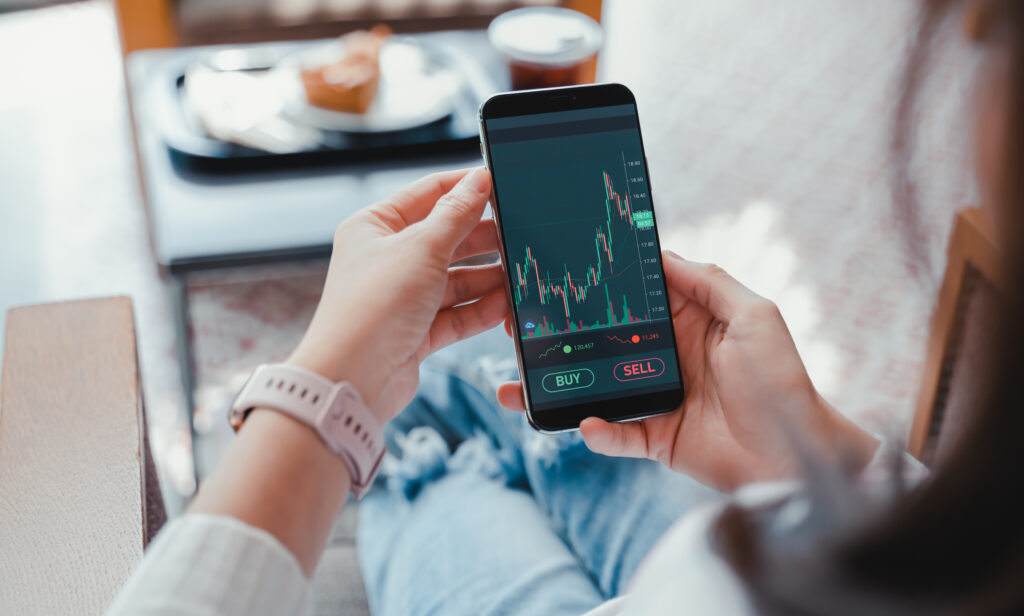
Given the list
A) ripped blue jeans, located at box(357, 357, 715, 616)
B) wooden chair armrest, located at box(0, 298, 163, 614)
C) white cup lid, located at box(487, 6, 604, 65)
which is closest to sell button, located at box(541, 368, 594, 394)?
ripped blue jeans, located at box(357, 357, 715, 616)

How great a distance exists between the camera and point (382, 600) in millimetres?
797

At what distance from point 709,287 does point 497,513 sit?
1.07 ft

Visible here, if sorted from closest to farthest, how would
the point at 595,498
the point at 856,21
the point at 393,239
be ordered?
the point at 393,239 → the point at 595,498 → the point at 856,21

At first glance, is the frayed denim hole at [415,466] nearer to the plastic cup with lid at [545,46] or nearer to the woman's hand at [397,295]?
the woman's hand at [397,295]

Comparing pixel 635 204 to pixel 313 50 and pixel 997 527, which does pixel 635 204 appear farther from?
pixel 313 50

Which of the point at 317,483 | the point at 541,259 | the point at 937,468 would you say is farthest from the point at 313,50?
the point at 937,468

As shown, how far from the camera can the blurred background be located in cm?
144

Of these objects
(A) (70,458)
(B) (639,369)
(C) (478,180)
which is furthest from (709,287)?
(A) (70,458)

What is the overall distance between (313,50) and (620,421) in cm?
118

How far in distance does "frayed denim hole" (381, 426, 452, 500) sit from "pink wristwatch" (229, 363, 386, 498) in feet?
0.92

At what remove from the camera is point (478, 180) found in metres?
0.76

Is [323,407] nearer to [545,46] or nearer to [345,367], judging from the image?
[345,367]

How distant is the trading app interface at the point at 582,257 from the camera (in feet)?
2.59

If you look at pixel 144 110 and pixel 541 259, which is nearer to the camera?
pixel 541 259
